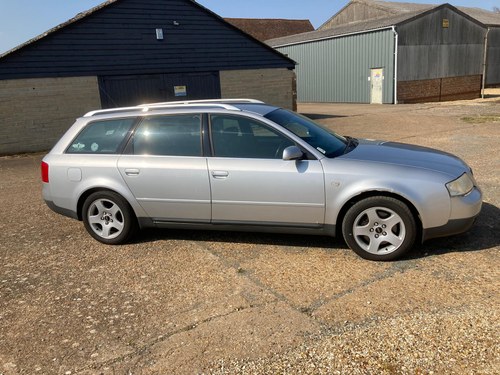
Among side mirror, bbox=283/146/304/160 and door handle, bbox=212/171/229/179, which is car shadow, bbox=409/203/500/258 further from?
door handle, bbox=212/171/229/179

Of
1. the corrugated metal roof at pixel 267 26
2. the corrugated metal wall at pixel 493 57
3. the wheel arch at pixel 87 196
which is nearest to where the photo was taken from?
the wheel arch at pixel 87 196

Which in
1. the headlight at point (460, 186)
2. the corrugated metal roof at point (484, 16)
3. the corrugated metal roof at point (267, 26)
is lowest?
the headlight at point (460, 186)

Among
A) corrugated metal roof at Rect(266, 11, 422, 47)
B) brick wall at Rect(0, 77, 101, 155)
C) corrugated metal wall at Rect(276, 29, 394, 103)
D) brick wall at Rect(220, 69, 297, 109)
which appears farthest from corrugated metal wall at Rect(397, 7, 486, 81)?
brick wall at Rect(0, 77, 101, 155)

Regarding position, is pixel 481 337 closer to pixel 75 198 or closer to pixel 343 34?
pixel 75 198

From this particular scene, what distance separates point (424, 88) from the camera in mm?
26297

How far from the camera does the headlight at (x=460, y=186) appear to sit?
153 inches

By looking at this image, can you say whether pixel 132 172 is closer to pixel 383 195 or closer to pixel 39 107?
pixel 383 195

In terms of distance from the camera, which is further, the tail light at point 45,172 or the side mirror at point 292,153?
the tail light at point 45,172

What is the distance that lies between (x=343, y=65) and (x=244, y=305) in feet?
87.6

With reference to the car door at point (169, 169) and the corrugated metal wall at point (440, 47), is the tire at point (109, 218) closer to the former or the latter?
the car door at point (169, 169)

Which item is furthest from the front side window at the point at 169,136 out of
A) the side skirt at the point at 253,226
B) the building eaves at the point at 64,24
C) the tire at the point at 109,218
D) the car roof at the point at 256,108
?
the building eaves at the point at 64,24

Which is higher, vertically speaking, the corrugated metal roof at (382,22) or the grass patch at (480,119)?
the corrugated metal roof at (382,22)

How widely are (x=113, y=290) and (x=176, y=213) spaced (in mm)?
1110

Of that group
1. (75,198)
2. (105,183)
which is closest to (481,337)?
(105,183)
